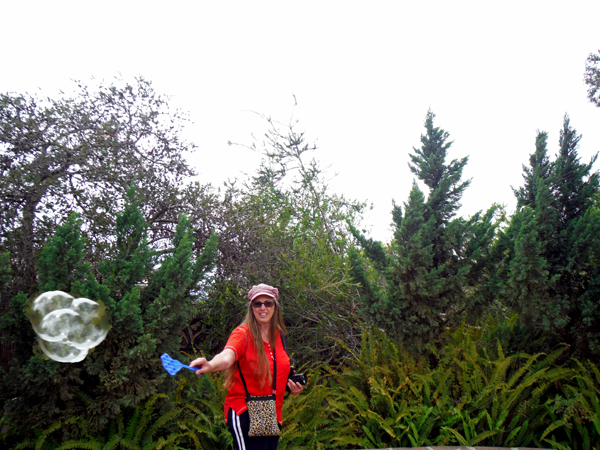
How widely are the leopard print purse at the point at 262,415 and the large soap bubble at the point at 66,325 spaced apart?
1655 millimetres

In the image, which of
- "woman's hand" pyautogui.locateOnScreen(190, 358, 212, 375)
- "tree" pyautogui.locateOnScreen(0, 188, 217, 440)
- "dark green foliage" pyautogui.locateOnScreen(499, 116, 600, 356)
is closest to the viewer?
"woman's hand" pyautogui.locateOnScreen(190, 358, 212, 375)

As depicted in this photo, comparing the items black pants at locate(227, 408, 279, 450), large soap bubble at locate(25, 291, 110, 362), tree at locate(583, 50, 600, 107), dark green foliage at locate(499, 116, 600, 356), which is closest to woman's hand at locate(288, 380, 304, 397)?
black pants at locate(227, 408, 279, 450)

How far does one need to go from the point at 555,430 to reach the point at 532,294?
5.83 feet

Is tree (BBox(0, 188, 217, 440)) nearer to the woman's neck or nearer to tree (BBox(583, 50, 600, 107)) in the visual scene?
the woman's neck

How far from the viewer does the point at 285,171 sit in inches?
367

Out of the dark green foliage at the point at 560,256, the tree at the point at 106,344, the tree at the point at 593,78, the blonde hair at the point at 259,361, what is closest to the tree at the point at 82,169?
the tree at the point at 106,344

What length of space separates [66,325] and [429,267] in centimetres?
536

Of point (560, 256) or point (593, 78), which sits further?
point (593, 78)

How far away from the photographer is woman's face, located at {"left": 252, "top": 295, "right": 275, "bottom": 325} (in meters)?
2.99

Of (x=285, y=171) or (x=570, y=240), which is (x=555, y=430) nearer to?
(x=570, y=240)

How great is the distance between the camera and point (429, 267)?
665 cm

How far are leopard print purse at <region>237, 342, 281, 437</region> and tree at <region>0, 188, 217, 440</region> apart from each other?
6.20ft

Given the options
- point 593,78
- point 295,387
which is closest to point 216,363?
point 295,387

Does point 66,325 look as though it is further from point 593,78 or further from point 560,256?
point 593,78
